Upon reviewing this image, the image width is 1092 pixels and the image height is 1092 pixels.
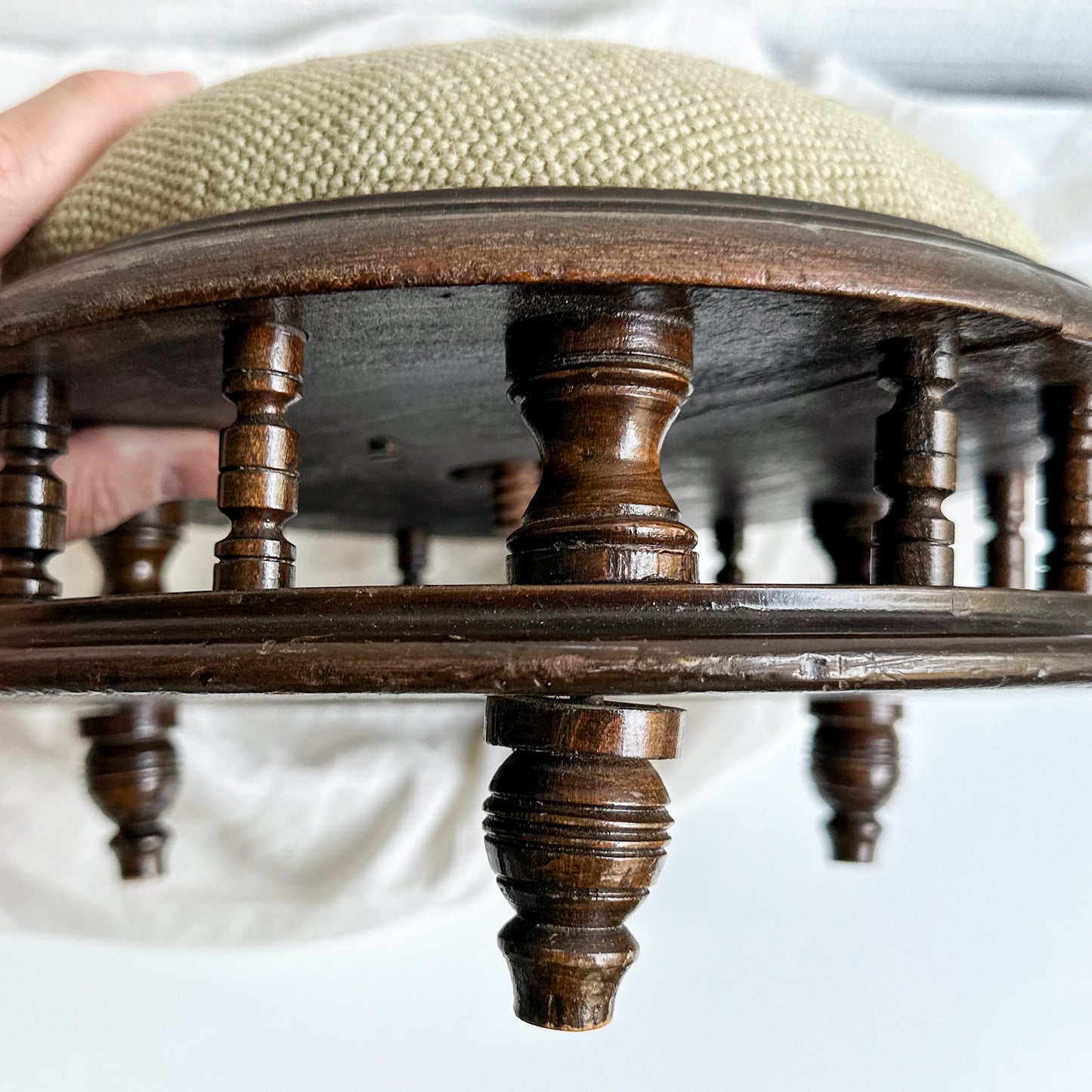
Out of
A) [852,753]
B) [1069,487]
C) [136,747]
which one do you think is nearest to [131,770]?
[136,747]

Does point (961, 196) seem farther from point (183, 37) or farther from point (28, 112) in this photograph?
point (183, 37)

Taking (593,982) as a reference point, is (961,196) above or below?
above

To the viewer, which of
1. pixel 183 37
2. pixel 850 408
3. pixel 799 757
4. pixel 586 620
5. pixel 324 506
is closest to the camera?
pixel 586 620

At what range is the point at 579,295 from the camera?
0.93 ft

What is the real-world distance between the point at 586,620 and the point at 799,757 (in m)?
0.59

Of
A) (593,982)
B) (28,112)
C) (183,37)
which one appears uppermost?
(183,37)

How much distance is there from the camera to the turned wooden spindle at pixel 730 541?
65 cm

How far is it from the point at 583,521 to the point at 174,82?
0.31 metres

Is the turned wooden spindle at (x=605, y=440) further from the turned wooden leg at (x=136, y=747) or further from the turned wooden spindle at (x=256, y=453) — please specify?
the turned wooden leg at (x=136, y=747)

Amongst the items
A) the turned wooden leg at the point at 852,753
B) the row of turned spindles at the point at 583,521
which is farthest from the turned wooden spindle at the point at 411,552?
the row of turned spindles at the point at 583,521

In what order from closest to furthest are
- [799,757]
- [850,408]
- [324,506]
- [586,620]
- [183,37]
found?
[586,620], [850,408], [324,506], [183,37], [799,757]

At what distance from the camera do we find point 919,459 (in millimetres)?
312

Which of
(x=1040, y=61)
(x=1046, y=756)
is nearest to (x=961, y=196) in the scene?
(x=1040, y=61)

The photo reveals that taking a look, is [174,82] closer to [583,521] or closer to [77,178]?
[77,178]
